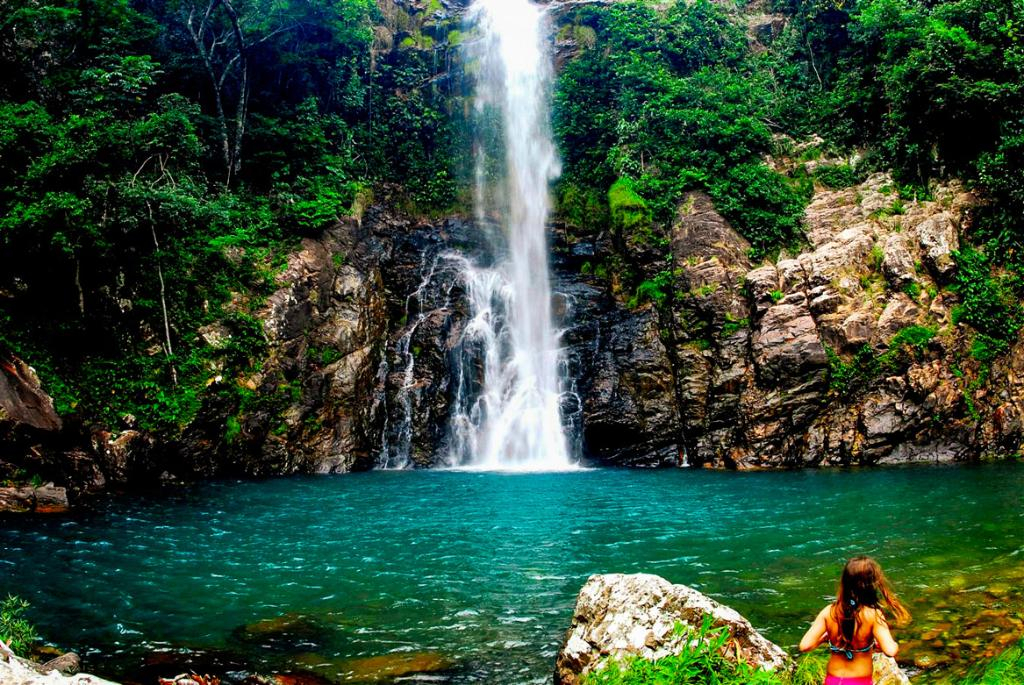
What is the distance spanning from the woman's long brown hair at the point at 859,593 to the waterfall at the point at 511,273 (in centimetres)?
1728

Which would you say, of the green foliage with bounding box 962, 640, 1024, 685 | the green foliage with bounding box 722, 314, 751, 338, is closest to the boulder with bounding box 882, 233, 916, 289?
the green foliage with bounding box 722, 314, 751, 338

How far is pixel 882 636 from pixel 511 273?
22.9 metres

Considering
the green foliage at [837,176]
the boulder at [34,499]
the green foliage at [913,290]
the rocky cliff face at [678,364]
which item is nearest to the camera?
the boulder at [34,499]

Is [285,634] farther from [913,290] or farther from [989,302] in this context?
[989,302]

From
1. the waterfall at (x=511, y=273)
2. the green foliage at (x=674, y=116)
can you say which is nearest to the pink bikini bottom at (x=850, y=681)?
the waterfall at (x=511, y=273)

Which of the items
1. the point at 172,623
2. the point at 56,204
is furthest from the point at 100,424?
the point at 172,623

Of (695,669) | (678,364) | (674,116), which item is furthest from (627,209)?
(695,669)

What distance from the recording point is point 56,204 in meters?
15.6

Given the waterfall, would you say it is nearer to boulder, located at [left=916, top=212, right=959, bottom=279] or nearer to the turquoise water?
the turquoise water

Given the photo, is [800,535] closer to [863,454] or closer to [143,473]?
[863,454]

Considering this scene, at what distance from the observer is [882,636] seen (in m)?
3.84

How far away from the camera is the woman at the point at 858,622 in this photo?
Answer: 154 inches

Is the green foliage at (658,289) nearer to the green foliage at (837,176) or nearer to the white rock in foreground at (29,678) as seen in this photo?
the green foliage at (837,176)

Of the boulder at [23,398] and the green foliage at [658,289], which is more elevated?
the green foliage at [658,289]
